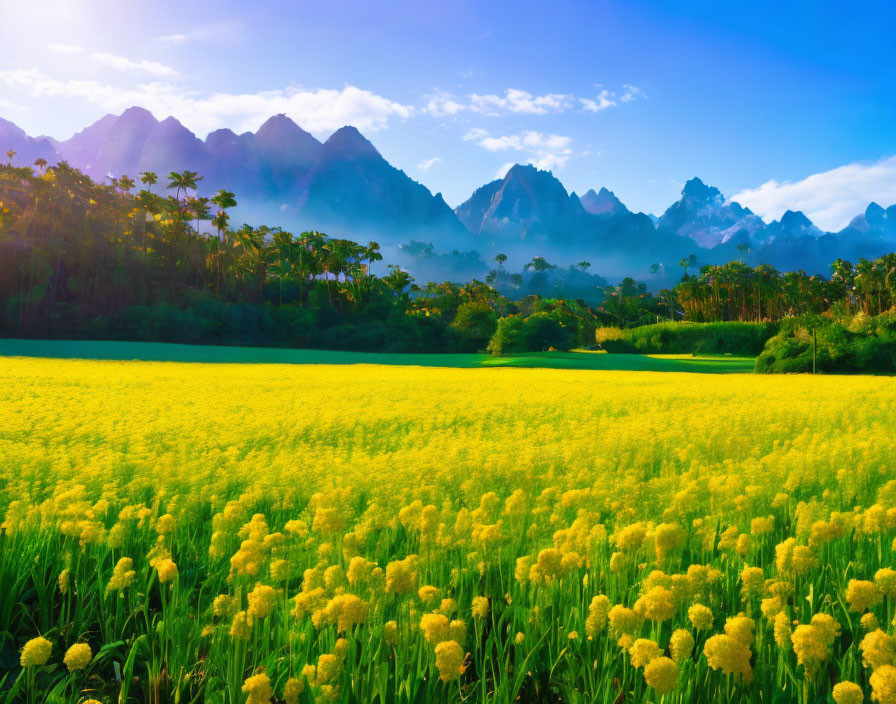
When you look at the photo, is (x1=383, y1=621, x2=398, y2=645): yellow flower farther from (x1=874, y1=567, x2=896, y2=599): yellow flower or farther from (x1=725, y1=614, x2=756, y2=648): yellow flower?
(x1=874, y1=567, x2=896, y2=599): yellow flower

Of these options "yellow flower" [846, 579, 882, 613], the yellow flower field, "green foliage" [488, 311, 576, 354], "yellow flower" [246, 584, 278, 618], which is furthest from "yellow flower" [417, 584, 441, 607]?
"green foliage" [488, 311, 576, 354]

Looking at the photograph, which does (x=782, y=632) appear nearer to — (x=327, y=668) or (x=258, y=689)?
(x=327, y=668)

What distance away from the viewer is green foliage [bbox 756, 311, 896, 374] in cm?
2358

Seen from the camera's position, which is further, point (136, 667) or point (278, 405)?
point (278, 405)

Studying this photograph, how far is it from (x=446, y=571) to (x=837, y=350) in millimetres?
26999

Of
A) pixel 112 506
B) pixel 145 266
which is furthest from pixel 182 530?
pixel 145 266

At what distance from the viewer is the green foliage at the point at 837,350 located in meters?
23.6

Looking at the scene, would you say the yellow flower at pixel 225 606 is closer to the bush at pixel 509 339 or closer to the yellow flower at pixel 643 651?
the yellow flower at pixel 643 651

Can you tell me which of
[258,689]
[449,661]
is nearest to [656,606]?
[449,661]

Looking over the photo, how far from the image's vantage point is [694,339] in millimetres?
55250

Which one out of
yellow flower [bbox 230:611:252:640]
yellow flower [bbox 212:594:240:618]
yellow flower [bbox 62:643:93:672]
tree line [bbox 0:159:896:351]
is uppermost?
tree line [bbox 0:159:896:351]

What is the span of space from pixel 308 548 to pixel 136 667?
3.47 ft

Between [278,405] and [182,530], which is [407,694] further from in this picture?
[278,405]

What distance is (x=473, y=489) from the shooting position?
4352 mm
